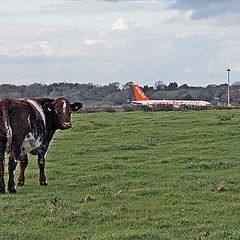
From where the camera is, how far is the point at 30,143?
14.9 m

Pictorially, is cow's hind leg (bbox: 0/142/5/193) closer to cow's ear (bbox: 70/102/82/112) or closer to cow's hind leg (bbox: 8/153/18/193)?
cow's hind leg (bbox: 8/153/18/193)

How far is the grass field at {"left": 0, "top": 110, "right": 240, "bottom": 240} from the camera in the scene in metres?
9.82

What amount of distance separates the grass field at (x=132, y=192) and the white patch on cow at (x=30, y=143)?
0.96 m

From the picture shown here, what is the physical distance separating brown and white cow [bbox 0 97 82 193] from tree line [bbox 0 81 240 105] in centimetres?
4762

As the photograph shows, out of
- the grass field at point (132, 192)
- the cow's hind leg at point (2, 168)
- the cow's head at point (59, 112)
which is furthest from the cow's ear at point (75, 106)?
the cow's hind leg at point (2, 168)


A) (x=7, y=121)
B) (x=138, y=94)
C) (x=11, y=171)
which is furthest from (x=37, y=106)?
(x=138, y=94)

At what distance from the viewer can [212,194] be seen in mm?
13023

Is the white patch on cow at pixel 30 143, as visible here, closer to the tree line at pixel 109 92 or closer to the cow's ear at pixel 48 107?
the cow's ear at pixel 48 107

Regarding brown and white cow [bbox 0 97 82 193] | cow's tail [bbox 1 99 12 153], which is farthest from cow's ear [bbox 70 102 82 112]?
cow's tail [bbox 1 99 12 153]

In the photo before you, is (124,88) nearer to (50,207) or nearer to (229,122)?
(229,122)

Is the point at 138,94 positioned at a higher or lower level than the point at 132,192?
higher

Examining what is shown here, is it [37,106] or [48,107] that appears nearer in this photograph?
[37,106]

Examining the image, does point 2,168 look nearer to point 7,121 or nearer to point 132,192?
point 7,121

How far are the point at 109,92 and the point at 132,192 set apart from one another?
95725 mm
